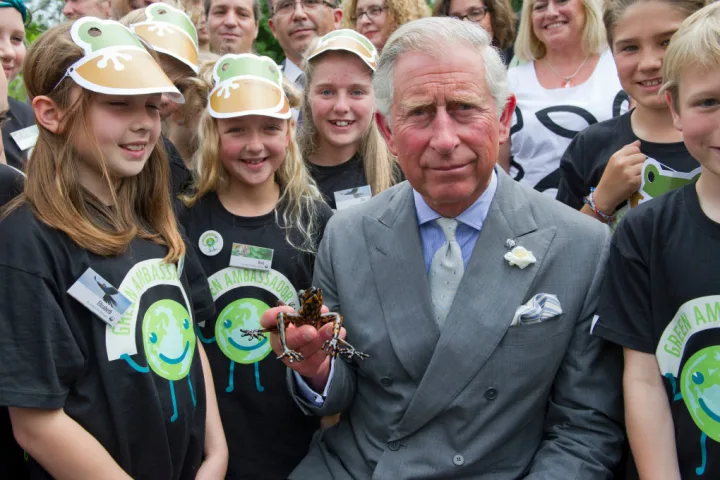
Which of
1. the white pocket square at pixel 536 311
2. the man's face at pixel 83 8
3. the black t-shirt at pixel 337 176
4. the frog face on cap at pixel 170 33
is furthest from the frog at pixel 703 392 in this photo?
the man's face at pixel 83 8

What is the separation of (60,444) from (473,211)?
1.61 metres

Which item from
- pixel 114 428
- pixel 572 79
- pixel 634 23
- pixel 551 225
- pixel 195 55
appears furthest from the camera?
pixel 572 79

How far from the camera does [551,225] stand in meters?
2.72

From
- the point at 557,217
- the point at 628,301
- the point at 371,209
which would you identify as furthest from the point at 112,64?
the point at 628,301

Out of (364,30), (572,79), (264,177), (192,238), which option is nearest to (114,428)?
(192,238)

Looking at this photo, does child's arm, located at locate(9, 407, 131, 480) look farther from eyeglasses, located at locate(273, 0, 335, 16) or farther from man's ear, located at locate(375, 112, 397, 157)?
eyeglasses, located at locate(273, 0, 335, 16)

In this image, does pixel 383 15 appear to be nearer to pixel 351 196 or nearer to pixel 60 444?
pixel 351 196

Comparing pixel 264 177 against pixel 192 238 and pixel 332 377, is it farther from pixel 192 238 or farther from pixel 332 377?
pixel 332 377

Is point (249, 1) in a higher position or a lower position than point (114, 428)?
higher

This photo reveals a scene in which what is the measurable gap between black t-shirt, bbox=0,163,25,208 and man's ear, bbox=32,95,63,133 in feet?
0.78

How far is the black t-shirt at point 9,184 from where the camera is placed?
8.91ft

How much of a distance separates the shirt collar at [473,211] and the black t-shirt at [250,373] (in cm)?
83

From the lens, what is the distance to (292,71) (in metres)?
5.54

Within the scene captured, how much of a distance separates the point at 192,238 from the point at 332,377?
3.64ft
